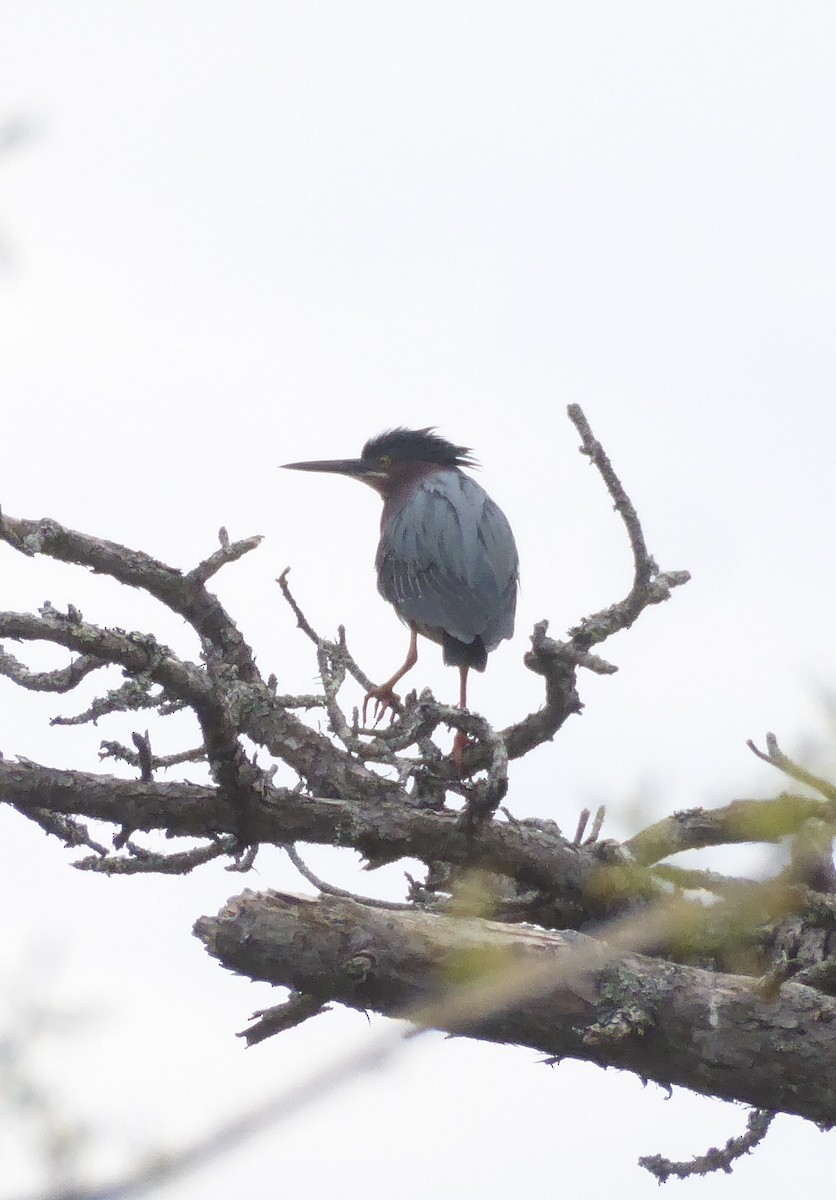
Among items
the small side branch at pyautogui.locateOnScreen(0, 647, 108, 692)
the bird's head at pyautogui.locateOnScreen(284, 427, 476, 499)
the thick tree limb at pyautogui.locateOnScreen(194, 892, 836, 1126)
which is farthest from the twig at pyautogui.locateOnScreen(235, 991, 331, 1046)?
the bird's head at pyautogui.locateOnScreen(284, 427, 476, 499)

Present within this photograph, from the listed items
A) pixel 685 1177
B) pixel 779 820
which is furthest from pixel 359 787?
pixel 779 820

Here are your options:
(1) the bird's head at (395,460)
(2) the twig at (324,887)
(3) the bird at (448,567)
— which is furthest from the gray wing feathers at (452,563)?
(2) the twig at (324,887)

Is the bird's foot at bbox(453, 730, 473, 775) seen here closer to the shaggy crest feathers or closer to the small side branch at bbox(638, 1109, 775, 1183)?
the small side branch at bbox(638, 1109, 775, 1183)

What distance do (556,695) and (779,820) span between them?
2.65m

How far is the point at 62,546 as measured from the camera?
11.3 ft

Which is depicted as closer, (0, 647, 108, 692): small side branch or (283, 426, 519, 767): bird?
(0, 647, 108, 692): small side branch

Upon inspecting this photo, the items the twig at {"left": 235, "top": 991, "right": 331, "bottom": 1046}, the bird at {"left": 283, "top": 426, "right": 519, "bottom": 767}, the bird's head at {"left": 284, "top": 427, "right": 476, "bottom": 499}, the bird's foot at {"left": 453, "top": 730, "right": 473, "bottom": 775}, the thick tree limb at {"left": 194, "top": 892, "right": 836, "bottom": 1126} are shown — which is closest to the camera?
the thick tree limb at {"left": 194, "top": 892, "right": 836, "bottom": 1126}

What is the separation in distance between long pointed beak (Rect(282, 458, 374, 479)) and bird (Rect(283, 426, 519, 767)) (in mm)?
276

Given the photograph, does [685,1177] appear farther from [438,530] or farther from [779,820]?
[438,530]

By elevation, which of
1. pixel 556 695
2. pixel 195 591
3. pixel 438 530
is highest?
pixel 438 530

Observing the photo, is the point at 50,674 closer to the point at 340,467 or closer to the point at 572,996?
the point at 572,996

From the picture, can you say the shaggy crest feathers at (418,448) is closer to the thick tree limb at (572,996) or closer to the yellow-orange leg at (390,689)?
the yellow-orange leg at (390,689)

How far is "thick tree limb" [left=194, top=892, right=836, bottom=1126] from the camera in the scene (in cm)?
288

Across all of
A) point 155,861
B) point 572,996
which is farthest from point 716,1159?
point 155,861
